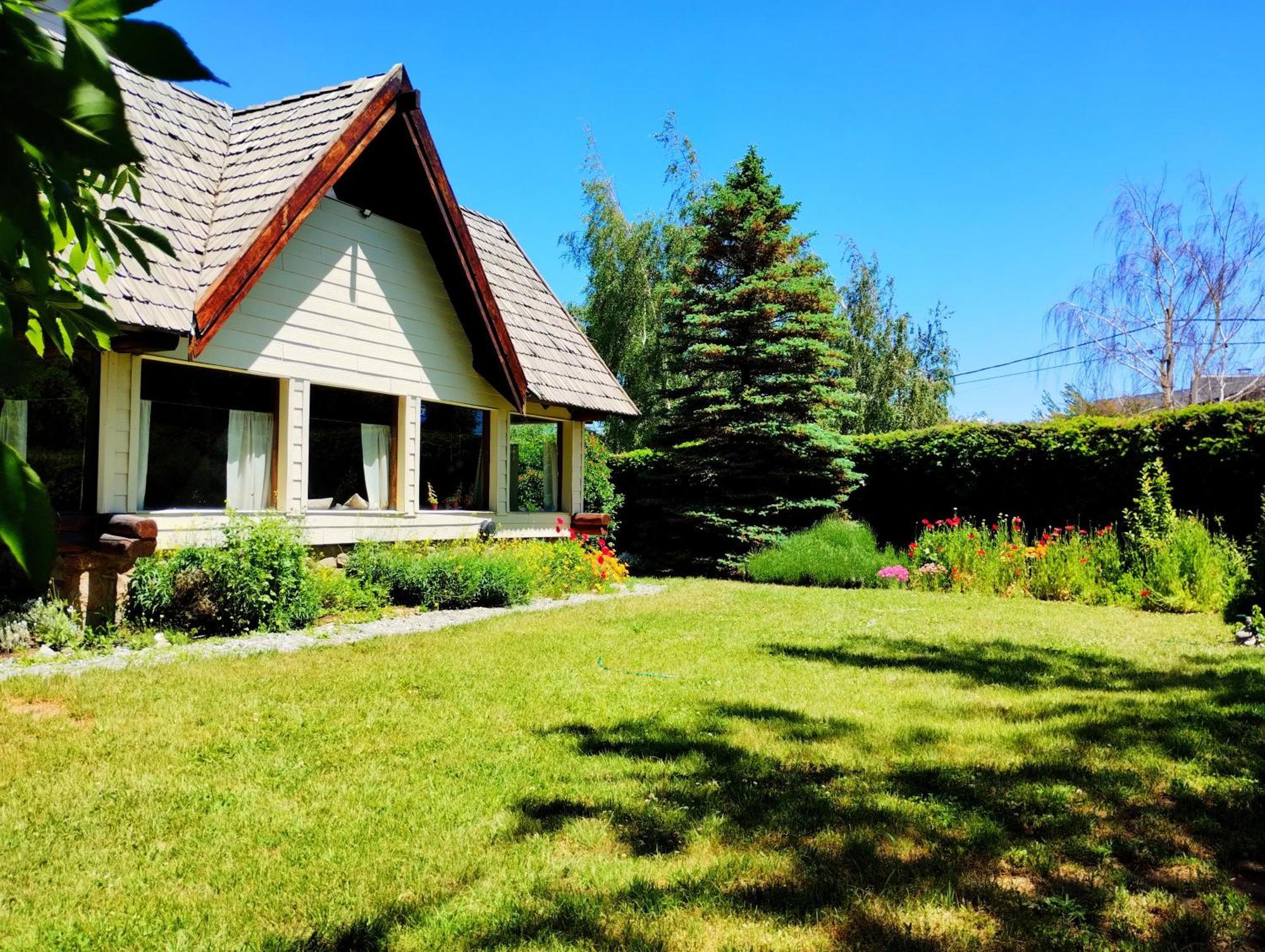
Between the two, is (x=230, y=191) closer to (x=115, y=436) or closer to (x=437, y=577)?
(x=115, y=436)

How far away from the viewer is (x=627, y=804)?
13.2ft

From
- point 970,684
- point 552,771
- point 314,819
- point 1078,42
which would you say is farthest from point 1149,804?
point 1078,42

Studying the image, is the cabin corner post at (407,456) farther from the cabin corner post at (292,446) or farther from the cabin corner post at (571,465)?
the cabin corner post at (571,465)

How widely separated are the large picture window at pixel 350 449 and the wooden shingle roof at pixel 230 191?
2109 millimetres

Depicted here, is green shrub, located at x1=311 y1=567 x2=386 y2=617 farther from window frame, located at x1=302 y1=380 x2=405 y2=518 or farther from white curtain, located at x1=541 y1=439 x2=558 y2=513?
white curtain, located at x1=541 y1=439 x2=558 y2=513

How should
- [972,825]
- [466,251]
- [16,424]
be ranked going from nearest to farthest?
[972,825]
[16,424]
[466,251]

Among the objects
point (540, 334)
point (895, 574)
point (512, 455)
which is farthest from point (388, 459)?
point (895, 574)

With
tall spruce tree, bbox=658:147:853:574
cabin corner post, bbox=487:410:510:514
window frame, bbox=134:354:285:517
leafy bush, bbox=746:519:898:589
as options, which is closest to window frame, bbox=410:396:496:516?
cabin corner post, bbox=487:410:510:514

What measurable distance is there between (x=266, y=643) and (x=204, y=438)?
2952mm

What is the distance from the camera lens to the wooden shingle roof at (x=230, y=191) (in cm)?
827

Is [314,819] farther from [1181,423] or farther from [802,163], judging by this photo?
[802,163]

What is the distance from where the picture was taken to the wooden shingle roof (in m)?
8.27

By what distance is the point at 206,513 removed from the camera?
9172 millimetres

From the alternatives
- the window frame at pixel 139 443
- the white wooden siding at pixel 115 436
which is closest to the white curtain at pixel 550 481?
the window frame at pixel 139 443
